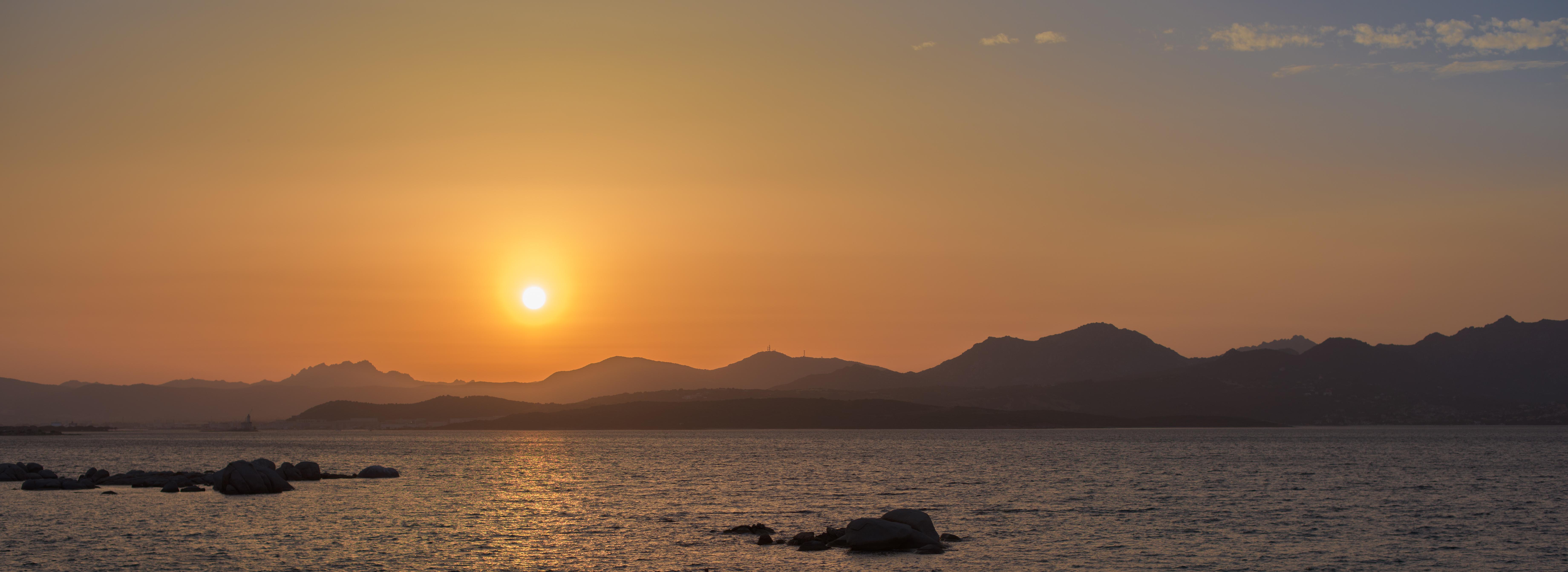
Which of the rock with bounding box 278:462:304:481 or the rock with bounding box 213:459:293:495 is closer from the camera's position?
the rock with bounding box 213:459:293:495

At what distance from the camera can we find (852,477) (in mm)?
120500

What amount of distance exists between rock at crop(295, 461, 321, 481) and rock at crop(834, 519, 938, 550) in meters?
76.8

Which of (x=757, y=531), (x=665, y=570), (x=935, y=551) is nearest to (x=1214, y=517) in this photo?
(x=935, y=551)

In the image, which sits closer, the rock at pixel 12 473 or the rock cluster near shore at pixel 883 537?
the rock cluster near shore at pixel 883 537

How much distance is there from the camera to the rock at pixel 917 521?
58875mm

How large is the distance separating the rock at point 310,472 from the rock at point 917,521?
76969 mm

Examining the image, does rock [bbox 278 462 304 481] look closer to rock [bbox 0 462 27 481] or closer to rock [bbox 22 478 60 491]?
rock [bbox 22 478 60 491]

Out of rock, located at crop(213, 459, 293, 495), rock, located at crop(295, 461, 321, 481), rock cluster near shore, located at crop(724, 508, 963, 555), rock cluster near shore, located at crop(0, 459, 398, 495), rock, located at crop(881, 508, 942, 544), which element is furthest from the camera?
rock, located at crop(295, 461, 321, 481)

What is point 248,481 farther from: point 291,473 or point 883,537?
point 883,537

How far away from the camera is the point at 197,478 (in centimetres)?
10581

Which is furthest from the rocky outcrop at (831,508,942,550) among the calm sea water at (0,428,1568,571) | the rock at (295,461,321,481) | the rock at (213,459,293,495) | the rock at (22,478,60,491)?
the rock at (22,478,60,491)

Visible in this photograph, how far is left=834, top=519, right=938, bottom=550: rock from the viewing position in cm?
5644

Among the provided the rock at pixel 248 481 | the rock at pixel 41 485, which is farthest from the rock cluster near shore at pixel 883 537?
the rock at pixel 41 485

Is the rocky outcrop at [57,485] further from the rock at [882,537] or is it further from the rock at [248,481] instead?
the rock at [882,537]
